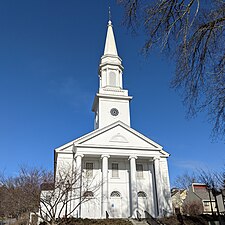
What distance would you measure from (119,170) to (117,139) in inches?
138

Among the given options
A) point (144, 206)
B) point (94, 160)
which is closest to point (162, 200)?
point (144, 206)

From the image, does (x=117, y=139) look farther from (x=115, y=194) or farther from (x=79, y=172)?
(x=115, y=194)

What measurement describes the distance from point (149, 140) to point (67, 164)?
9.37 m

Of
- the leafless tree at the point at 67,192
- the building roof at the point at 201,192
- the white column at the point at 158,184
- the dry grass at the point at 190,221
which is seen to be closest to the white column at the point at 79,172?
the leafless tree at the point at 67,192

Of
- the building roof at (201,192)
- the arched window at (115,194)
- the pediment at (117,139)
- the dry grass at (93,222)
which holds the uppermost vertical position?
the pediment at (117,139)

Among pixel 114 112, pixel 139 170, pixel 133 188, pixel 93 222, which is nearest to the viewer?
pixel 93 222

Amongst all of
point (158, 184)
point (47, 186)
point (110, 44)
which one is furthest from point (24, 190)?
point (110, 44)

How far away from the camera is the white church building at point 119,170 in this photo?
24.6 meters

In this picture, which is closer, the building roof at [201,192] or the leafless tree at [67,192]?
the leafless tree at [67,192]

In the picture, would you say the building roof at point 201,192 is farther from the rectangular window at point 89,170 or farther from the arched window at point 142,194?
the rectangular window at point 89,170

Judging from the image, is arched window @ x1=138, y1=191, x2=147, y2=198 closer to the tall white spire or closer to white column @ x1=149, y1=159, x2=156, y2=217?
white column @ x1=149, y1=159, x2=156, y2=217

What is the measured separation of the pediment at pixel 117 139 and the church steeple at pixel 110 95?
492cm

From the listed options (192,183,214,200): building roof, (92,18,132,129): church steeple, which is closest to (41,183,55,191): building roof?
(92,18,132,129): church steeple

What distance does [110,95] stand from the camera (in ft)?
113
